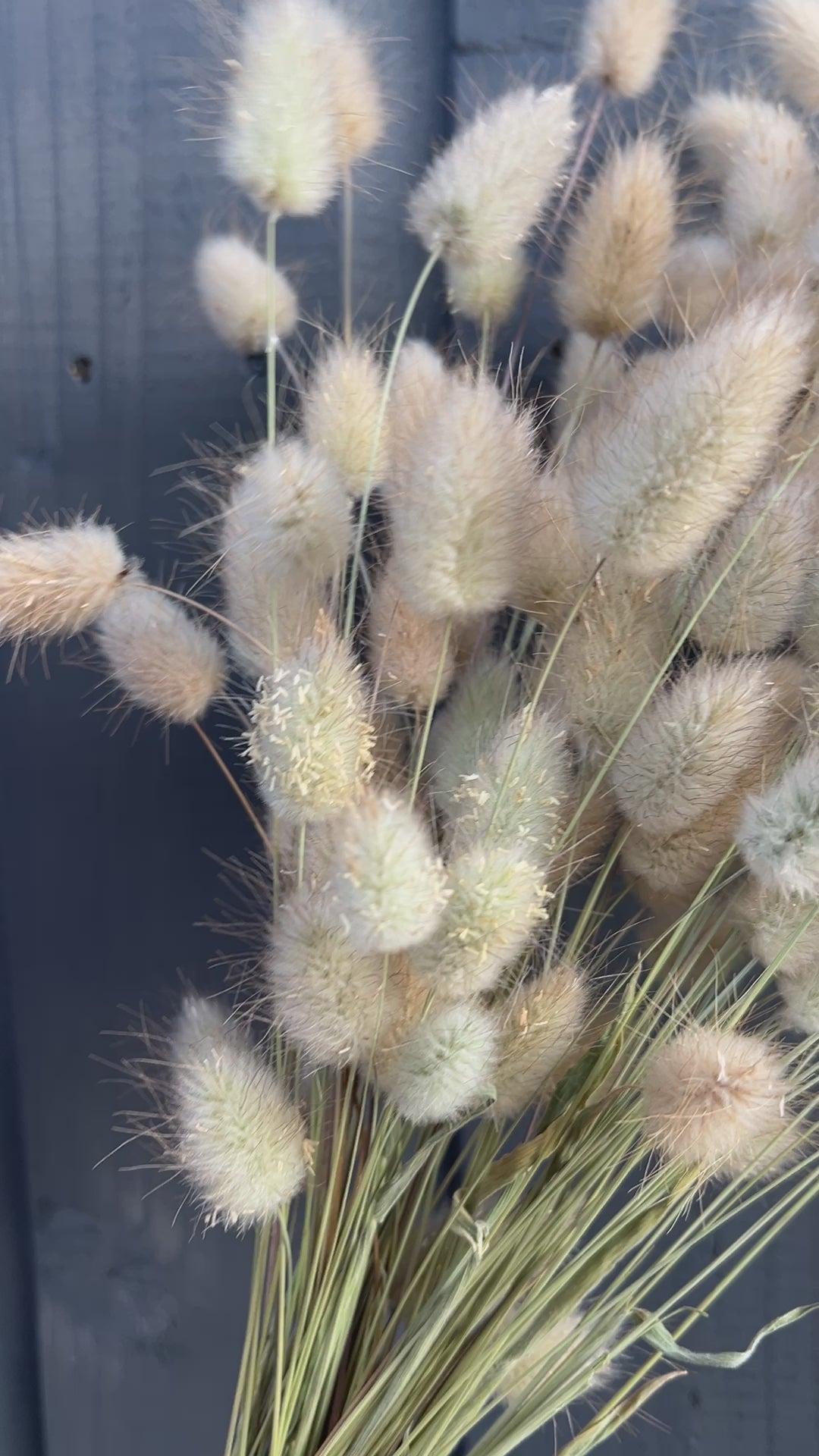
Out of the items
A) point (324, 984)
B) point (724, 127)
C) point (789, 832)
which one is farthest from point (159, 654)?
point (724, 127)

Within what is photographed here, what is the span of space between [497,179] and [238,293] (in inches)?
6.6

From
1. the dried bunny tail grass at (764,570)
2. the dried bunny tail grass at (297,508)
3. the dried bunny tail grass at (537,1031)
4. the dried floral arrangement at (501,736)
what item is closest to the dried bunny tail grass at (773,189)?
the dried floral arrangement at (501,736)

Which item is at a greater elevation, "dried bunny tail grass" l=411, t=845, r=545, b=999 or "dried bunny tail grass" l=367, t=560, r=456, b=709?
"dried bunny tail grass" l=367, t=560, r=456, b=709

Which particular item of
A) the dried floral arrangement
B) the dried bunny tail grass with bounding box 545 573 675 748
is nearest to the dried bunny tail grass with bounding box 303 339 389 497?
the dried floral arrangement

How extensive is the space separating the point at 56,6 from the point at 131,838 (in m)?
0.55

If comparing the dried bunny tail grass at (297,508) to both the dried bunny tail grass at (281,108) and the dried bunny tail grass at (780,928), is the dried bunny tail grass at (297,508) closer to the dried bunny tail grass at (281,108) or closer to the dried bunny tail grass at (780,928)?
the dried bunny tail grass at (281,108)

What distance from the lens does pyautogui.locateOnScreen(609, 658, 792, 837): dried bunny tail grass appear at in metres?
0.34

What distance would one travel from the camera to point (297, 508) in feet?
1.08

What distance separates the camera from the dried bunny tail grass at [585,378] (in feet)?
1.38

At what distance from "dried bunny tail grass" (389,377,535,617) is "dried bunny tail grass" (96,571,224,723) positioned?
0.11 meters

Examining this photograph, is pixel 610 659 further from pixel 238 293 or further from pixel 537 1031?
pixel 238 293

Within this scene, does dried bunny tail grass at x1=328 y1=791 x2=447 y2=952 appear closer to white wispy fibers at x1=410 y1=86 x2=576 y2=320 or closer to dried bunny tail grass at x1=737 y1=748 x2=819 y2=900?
dried bunny tail grass at x1=737 y1=748 x2=819 y2=900

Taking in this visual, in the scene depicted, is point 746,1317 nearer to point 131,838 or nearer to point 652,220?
point 131,838

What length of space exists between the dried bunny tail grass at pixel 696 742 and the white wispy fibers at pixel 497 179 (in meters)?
0.19
